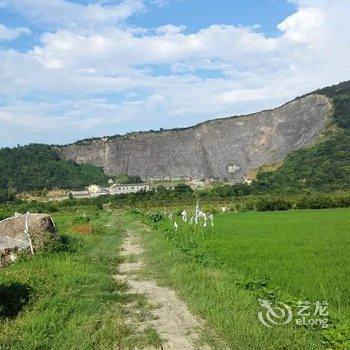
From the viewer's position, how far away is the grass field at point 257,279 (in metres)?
7.03

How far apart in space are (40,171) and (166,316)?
124 m

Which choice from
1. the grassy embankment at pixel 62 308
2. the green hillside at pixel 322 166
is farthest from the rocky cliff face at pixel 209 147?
the grassy embankment at pixel 62 308

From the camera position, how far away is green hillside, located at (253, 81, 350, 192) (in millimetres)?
77625

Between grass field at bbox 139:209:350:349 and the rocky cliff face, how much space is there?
109 meters

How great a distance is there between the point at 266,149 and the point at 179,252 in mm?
122496

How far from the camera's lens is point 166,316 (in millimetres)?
8617

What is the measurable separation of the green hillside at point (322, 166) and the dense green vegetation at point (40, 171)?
178 feet

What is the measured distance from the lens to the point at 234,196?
7962cm

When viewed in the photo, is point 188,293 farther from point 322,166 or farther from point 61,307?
point 322,166

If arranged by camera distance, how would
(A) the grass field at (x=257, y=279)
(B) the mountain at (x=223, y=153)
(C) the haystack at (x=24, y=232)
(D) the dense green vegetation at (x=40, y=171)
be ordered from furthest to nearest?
1. (D) the dense green vegetation at (x=40, y=171)
2. (B) the mountain at (x=223, y=153)
3. (C) the haystack at (x=24, y=232)
4. (A) the grass field at (x=257, y=279)

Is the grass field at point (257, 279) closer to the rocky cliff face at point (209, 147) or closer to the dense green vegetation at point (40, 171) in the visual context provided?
the dense green vegetation at point (40, 171)

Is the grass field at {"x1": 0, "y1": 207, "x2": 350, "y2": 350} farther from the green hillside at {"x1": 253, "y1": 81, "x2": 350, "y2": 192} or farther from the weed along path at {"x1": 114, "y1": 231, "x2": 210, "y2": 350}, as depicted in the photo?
the green hillside at {"x1": 253, "y1": 81, "x2": 350, "y2": 192}

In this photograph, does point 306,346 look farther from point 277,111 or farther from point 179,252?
point 277,111

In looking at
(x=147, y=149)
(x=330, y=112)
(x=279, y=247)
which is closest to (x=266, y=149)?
(x=330, y=112)
